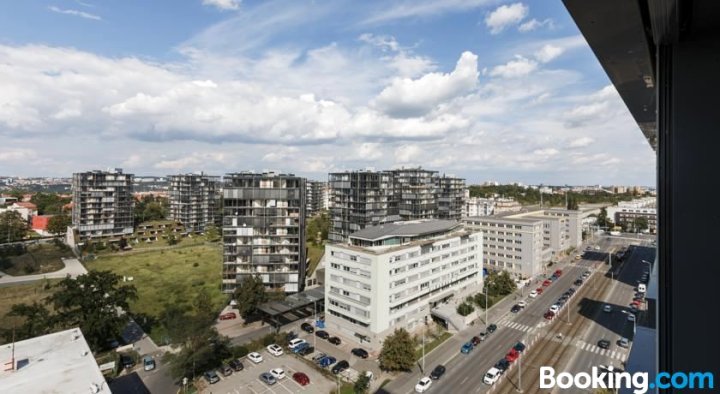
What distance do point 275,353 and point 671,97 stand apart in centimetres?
2682

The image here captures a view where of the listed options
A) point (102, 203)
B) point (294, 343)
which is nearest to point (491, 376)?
point (294, 343)

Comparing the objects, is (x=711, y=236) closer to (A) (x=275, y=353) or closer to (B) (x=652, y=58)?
(B) (x=652, y=58)

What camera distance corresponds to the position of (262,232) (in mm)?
34781

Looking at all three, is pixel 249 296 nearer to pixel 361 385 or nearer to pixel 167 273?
pixel 361 385

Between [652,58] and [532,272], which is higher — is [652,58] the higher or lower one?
the higher one

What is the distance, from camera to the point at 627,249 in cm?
5703

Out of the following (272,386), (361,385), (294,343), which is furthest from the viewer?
(294,343)

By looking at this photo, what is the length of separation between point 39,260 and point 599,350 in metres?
64.8

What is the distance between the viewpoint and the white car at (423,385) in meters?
20.6

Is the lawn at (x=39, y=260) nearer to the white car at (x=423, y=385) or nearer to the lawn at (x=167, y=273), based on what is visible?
the lawn at (x=167, y=273)

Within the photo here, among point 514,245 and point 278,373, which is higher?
point 514,245

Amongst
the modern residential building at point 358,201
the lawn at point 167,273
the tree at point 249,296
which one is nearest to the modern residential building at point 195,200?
the lawn at point 167,273

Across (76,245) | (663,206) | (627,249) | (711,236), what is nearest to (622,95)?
(663,206)

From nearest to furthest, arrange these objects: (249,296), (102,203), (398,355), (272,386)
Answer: (272,386)
(398,355)
(249,296)
(102,203)
